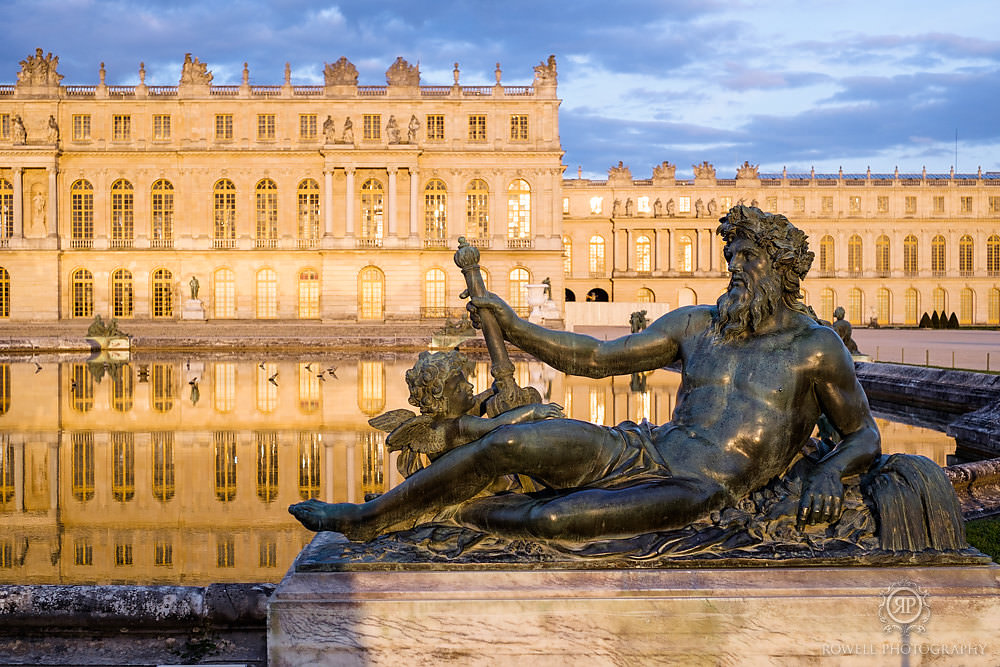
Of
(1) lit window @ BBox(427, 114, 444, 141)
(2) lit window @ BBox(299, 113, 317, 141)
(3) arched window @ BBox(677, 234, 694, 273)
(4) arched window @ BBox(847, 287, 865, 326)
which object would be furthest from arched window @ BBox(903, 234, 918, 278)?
(2) lit window @ BBox(299, 113, 317, 141)

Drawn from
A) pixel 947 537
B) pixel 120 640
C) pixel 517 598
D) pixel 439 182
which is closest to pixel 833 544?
pixel 947 537

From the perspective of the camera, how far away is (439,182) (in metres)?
43.2

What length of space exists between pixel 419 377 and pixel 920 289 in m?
66.2

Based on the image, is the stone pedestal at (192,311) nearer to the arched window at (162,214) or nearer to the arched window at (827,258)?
the arched window at (162,214)

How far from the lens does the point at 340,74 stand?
4266cm

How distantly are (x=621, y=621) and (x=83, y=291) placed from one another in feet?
150

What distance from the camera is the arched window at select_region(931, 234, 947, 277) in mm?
62281

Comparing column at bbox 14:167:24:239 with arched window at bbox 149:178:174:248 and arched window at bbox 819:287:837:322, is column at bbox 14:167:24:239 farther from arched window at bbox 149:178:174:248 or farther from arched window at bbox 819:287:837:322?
arched window at bbox 819:287:837:322

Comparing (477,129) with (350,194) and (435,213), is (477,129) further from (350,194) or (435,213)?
(350,194)

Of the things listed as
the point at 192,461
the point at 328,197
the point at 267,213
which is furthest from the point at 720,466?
the point at 267,213

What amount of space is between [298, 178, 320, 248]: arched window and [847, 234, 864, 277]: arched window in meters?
37.9

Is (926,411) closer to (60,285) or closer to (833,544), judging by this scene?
(833,544)

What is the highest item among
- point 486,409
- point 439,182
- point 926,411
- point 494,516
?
point 439,182

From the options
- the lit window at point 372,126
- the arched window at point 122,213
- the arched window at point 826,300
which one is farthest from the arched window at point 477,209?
the arched window at point 826,300
